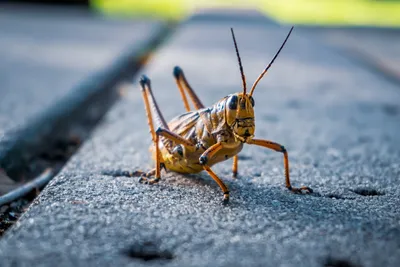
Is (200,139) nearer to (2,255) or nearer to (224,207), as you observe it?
(224,207)

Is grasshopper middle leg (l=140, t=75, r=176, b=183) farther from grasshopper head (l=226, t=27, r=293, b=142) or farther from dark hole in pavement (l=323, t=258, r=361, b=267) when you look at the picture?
dark hole in pavement (l=323, t=258, r=361, b=267)

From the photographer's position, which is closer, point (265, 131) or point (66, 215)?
point (66, 215)

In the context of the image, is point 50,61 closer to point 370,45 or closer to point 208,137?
point 208,137

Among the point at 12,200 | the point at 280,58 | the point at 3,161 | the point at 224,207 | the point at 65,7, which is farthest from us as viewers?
the point at 65,7

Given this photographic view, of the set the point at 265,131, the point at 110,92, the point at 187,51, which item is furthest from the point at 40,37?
the point at 265,131

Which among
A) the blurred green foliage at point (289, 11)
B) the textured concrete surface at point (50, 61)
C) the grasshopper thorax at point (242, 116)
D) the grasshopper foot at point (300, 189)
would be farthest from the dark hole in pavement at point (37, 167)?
the blurred green foliage at point (289, 11)

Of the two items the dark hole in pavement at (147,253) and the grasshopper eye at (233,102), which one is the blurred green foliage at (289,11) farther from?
the dark hole in pavement at (147,253)

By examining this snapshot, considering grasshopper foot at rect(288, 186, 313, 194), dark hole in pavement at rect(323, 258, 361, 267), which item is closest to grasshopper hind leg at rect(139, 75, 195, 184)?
grasshopper foot at rect(288, 186, 313, 194)
